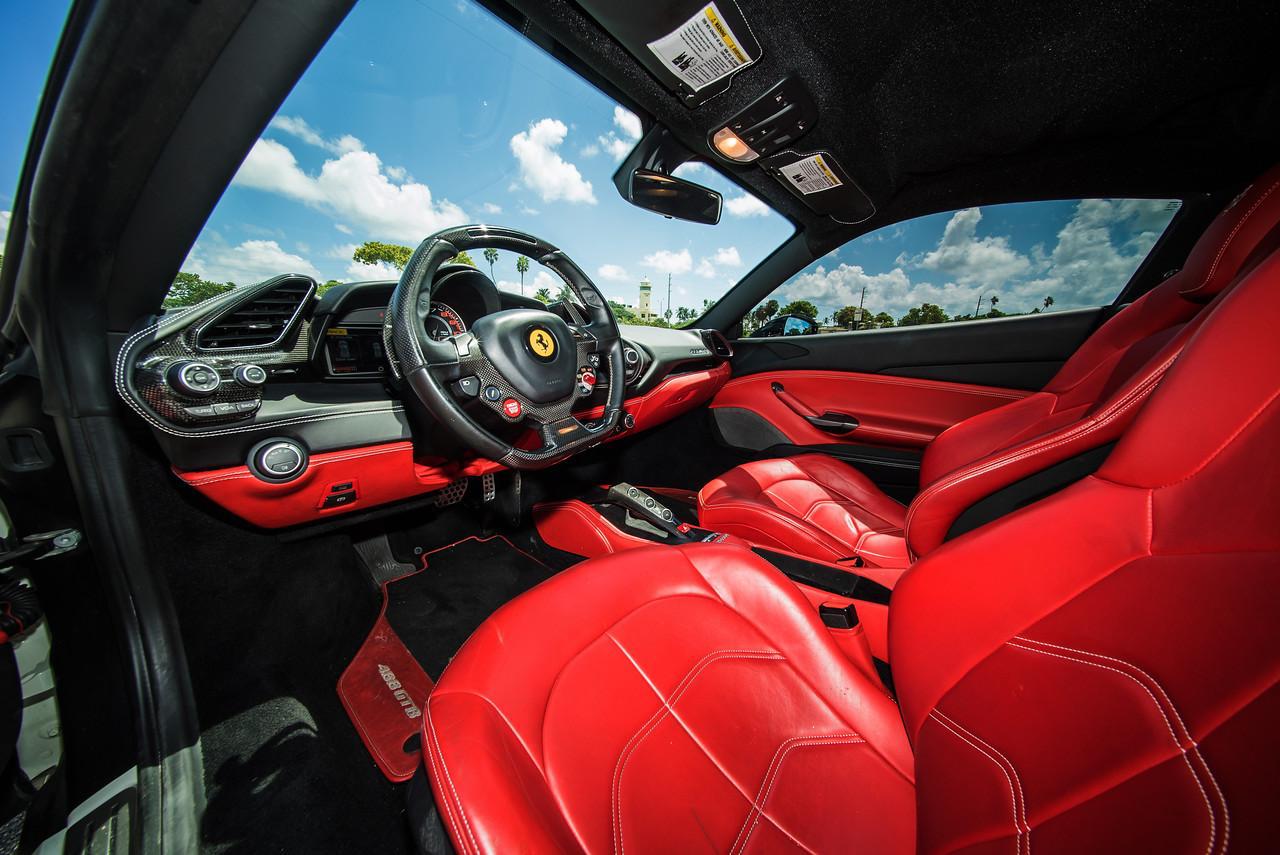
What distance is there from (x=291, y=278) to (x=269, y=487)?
531 mm

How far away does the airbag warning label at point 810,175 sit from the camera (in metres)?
1.83

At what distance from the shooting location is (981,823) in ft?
1.71

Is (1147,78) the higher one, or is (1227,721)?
(1147,78)

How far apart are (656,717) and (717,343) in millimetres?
2202

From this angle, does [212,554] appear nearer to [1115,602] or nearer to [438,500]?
[438,500]

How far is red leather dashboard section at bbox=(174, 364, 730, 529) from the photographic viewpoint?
1.04 m

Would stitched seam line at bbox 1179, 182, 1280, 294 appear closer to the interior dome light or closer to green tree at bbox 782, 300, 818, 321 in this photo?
the interior dome light

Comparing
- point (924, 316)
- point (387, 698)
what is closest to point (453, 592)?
point (387, 698)

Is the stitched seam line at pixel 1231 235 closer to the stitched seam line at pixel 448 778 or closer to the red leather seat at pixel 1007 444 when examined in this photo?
the red leather seat at pixel 1007 444

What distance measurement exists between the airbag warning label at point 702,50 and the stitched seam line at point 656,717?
1561 mm

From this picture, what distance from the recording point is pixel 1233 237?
85cm

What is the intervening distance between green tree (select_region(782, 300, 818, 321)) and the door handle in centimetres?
46

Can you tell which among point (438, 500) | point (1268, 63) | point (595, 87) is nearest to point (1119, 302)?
point (1268, 63)

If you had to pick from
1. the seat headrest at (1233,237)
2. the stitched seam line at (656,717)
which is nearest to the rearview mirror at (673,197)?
the seat headrest at (1233,237)
